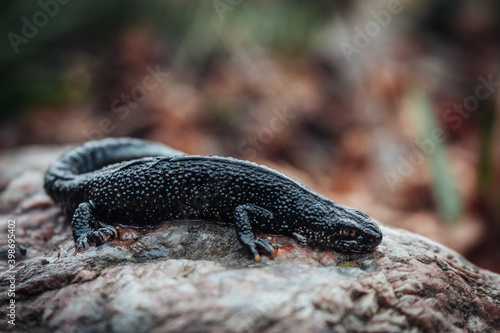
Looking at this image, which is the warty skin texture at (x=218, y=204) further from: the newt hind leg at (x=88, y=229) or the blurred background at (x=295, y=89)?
the blurred background at (x=295, y=89)

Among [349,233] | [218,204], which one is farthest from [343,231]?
[218,204]

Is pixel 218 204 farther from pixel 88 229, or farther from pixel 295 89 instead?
pixel 295 89

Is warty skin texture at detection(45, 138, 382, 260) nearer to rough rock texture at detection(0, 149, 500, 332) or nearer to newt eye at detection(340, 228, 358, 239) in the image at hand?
newt eye at detection(340, 228, 358, 239)

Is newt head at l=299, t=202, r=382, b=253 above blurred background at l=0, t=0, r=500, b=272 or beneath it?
beneath

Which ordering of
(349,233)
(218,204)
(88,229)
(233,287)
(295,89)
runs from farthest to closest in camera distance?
(295,89) → (88,229) → (218,204) → (349,233) → (233,287)

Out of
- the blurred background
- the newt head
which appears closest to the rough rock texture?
the newt head

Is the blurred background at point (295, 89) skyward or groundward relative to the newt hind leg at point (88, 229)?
skyward

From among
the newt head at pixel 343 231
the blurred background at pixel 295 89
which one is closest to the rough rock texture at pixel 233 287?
the newt head at pixel 343 231
